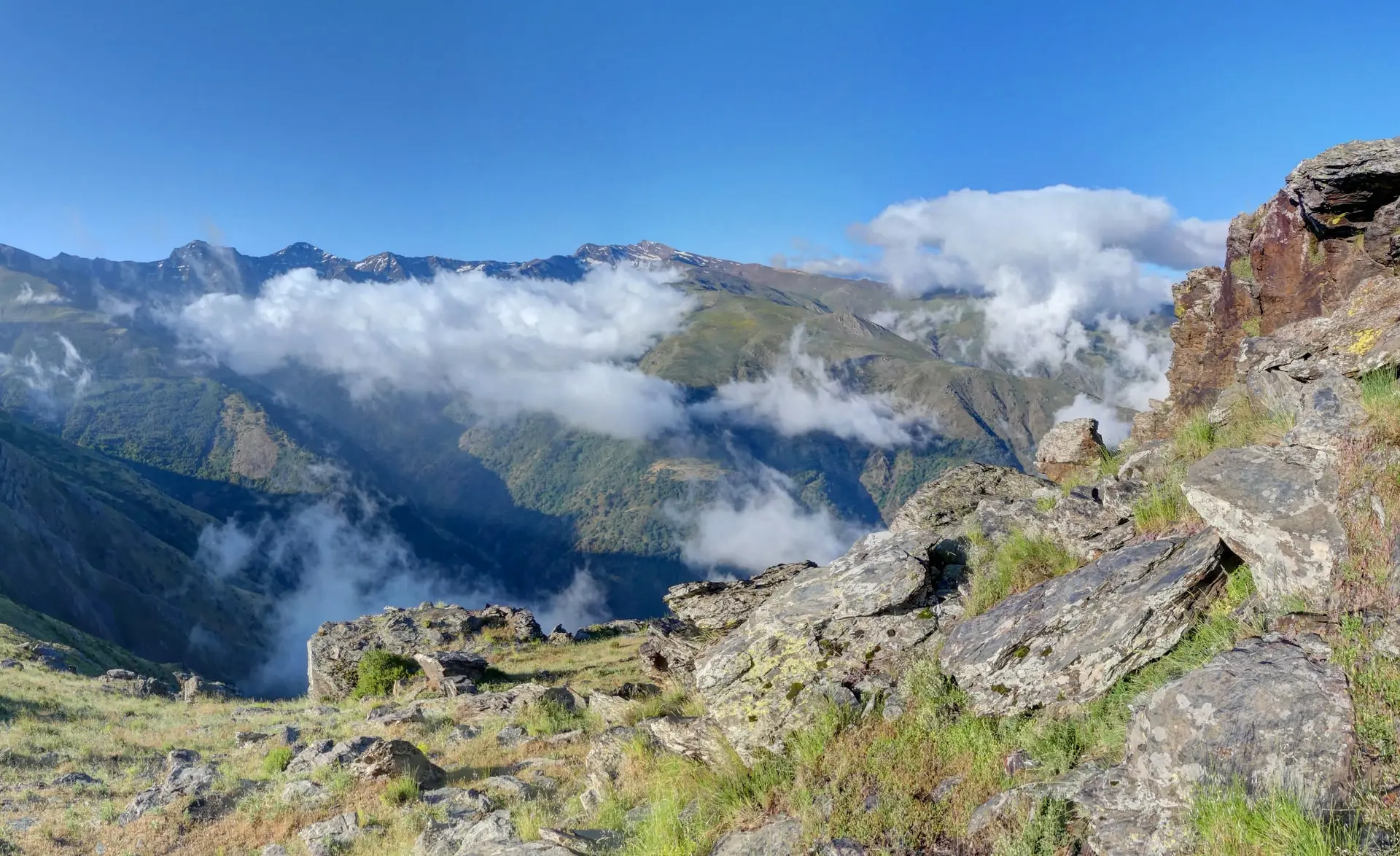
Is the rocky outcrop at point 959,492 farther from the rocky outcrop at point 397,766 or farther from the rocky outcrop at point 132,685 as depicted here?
the rocky outcrop at point 132,685

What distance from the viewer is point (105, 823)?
17438 mm

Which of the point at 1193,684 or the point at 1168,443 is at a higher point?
the point at 1168,443

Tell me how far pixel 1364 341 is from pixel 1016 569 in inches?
A: 308

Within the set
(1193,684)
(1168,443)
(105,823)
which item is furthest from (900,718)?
(105,823)

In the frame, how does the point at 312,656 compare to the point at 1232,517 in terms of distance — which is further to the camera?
the point at 312,656

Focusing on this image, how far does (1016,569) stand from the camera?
13.0 m

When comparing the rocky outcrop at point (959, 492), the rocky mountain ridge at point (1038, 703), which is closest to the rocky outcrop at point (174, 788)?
the rocky mountain ridge at point (1038, 703)

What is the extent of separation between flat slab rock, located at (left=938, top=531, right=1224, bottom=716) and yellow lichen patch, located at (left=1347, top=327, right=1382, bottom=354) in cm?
617

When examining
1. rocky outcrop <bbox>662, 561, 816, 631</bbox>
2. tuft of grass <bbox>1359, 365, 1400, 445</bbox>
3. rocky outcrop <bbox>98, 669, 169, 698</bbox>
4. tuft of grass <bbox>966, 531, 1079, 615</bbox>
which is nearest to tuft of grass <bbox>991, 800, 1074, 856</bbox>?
tuft of grass <bbox>966, 531, 1079, 615</bbox>

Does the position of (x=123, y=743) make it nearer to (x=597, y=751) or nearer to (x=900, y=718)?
(x=597, y=751)

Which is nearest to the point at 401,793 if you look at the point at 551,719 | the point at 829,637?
the point at 551,719

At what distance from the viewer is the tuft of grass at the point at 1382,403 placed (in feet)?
31.6

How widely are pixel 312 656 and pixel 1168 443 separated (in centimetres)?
4663

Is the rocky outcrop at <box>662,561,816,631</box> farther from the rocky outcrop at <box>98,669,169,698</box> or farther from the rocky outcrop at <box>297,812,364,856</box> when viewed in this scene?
the rocky outcrop at <box>98,669,169,698</box>
